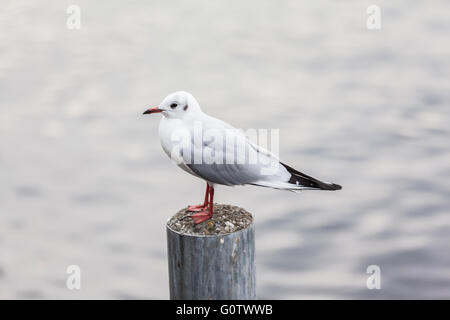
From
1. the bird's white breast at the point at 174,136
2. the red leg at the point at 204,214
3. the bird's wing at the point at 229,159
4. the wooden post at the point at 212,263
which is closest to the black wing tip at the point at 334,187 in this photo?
the bird's wing at the point at 229,159

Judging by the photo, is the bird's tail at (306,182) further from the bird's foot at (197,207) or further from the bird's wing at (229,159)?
the bird's foot at (197,207)

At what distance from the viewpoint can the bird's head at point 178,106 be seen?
3988 mm

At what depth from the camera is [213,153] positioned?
4.01 m

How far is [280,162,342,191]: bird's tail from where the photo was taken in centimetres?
412

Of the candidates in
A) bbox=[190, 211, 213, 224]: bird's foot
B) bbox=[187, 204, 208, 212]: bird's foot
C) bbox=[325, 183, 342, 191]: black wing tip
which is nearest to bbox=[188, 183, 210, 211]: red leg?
bbox=[187, 204, 208, 212]: bird's foot

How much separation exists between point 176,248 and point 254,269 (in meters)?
0.53

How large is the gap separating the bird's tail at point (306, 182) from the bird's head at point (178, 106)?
0.76m

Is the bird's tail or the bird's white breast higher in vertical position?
the bird's white breast

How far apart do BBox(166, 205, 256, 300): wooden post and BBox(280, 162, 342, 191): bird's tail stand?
0.52 meters

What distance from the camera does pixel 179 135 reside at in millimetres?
4023

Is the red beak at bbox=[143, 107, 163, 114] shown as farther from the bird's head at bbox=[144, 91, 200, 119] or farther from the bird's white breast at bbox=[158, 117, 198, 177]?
the bird's white breast at bbox=[158, 117, 198, 177]

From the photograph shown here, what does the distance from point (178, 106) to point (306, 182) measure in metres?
1.05
